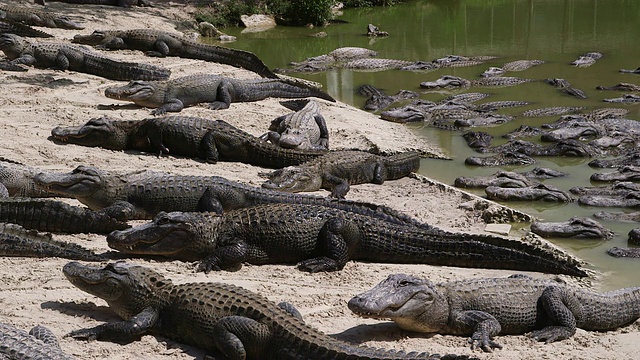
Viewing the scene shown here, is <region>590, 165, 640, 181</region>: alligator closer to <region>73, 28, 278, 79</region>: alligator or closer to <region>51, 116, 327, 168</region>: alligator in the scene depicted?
<region>51, 116, 327, 168</region>: alligator

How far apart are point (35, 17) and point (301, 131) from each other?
342 inches

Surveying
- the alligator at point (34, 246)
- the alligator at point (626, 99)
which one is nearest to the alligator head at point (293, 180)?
the alligator at point (34, 246)

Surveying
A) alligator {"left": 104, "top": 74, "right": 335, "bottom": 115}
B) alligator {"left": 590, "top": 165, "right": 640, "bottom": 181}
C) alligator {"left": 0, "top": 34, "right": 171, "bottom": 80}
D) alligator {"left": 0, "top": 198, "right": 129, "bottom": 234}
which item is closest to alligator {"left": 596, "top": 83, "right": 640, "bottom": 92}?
alligator {"left": 590, "top": 165, "right": 640, "bottom": 181}

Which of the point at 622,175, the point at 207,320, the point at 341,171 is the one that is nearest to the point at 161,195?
the point at 341,171

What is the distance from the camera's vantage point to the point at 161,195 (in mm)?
8094

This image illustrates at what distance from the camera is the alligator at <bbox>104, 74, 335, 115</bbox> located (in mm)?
11836

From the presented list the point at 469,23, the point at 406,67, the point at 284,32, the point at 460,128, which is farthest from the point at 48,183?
the point at 469,23

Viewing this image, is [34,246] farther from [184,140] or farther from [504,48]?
[504,48]

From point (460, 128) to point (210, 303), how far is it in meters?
9.00

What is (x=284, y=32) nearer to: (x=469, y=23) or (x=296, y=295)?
(x=469, y=23)

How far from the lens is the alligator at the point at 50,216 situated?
7305 millimetres

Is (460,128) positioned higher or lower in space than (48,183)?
lower

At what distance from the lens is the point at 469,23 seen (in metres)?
25.3

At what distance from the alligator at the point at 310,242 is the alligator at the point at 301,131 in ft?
11.2
